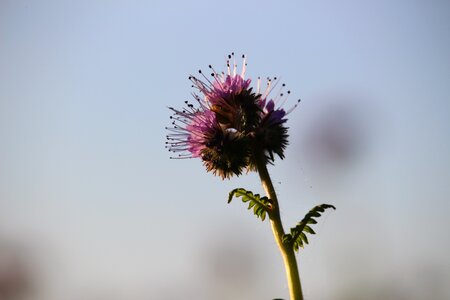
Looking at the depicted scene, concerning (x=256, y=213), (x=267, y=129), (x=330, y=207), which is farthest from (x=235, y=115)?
(x=330, y=207)

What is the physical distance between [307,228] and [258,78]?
1737mm

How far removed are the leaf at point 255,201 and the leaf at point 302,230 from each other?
0.96ft

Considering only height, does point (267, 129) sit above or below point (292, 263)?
above

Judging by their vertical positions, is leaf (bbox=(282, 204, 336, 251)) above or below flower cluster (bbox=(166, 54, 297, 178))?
below

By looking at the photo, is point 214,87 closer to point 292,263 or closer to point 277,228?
point 277,228

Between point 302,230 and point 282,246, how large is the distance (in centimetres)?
20

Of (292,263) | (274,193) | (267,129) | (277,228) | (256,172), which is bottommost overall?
(292,263)

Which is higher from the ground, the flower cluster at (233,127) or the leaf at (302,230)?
the flower cluster at (233,127)

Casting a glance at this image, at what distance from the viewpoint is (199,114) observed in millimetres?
5102

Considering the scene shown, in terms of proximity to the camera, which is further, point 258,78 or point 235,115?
point 258,78

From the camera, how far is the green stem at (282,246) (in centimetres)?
367

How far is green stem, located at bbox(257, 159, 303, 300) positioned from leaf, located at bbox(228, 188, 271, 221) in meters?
0.05

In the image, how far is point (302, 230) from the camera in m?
3.96

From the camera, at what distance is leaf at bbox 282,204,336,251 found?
3.86 metres
